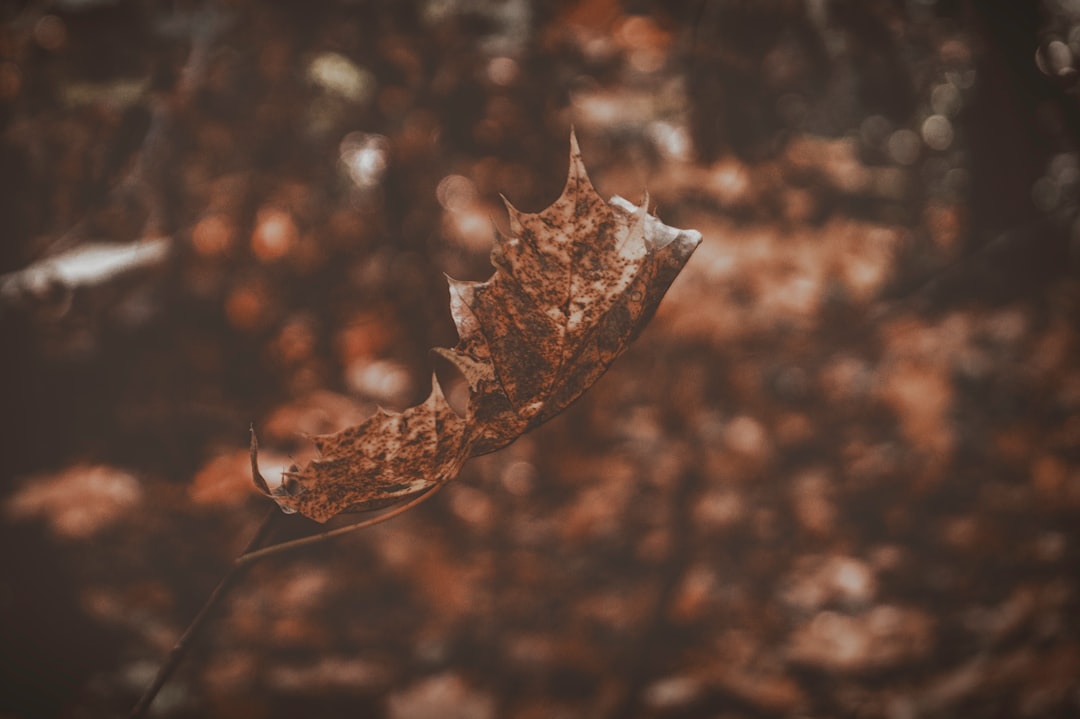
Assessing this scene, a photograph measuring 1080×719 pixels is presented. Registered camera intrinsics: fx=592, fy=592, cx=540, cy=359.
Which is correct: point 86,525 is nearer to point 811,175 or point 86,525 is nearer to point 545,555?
point 545,555

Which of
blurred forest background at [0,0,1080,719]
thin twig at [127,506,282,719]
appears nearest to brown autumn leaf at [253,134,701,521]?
thin twig at [127,506,282,719]

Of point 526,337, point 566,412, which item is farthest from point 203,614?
point 566,412

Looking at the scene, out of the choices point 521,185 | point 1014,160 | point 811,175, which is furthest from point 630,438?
point 1014,160

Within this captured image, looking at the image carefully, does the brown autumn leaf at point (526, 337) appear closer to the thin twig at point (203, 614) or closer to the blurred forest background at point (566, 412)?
the thin twig at point (203, 614)

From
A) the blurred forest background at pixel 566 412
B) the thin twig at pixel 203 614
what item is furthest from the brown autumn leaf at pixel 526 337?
Answer: the blurred forest background at pixel 566 412

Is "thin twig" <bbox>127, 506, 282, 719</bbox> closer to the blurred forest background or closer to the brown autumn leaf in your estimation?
the brown autumn leaf

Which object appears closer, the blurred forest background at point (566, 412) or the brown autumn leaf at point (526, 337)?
the brown autumn leaf at point (526, 337)
